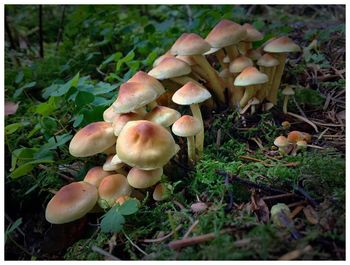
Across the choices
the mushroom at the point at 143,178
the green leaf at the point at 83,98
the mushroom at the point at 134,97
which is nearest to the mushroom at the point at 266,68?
the mushroom at the point at 134,97

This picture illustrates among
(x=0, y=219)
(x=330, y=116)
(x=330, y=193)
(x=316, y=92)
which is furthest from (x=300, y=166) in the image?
(x=0, y=219)

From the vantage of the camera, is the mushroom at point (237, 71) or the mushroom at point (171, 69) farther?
the mushroom at point (237, 71)

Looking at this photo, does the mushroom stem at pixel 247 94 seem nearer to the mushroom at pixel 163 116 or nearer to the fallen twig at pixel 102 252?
the mushroom at pixel 163 116

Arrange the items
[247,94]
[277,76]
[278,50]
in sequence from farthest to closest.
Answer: [277,76]
[247,94]
[278,50]

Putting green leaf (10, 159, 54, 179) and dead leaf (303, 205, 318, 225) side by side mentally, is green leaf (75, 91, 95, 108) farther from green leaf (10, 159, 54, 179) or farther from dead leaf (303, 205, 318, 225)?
dead leaf (303, 205, 318, 225)

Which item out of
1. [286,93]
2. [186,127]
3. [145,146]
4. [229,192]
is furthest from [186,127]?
[286,93]

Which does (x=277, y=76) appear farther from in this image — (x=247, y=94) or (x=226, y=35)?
(x=226, y=35)

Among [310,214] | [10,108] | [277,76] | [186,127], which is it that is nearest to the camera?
[310,214]
